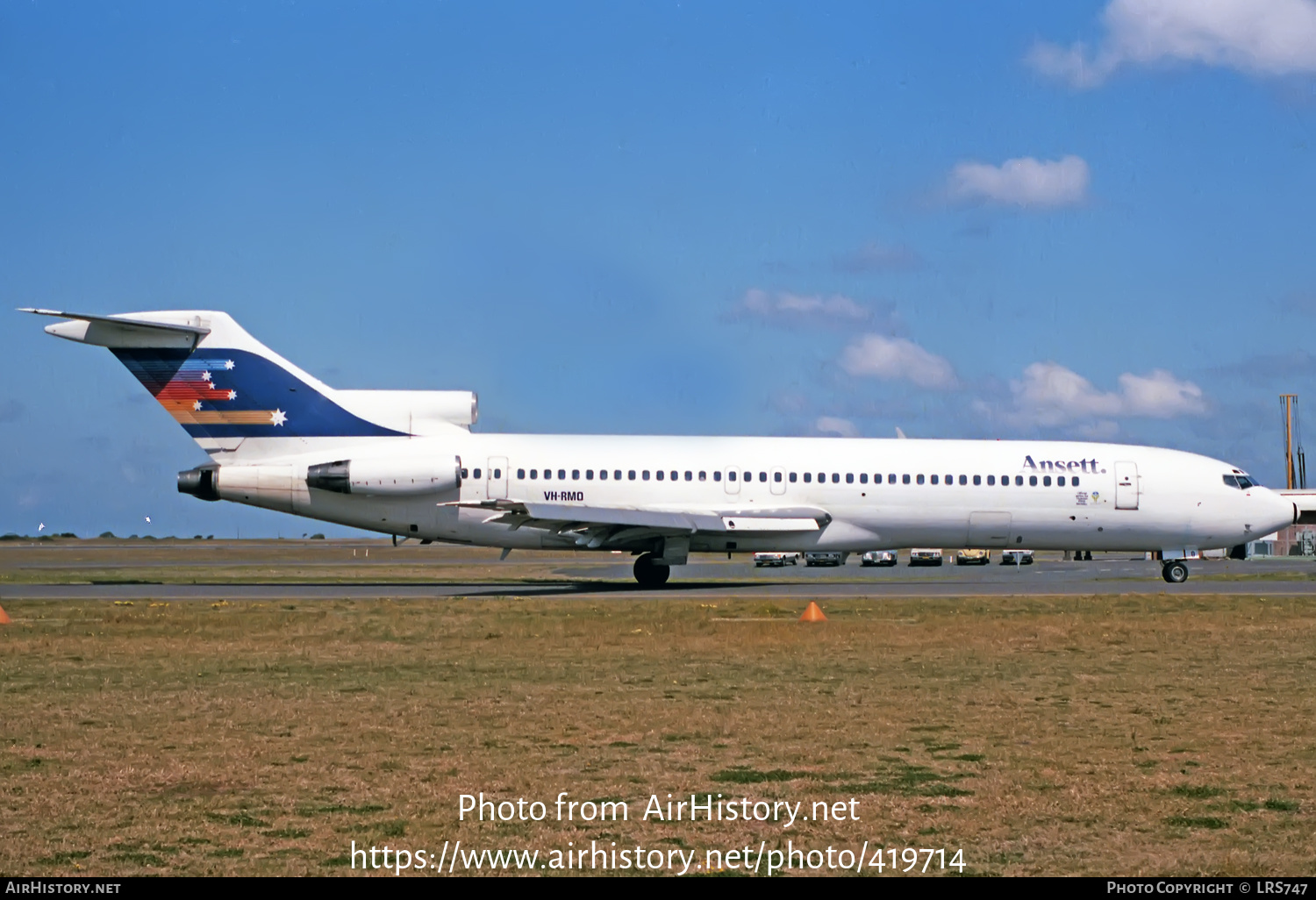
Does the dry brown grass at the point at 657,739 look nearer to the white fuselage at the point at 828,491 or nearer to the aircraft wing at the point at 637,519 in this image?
the aircraft wing at the point at 637,519

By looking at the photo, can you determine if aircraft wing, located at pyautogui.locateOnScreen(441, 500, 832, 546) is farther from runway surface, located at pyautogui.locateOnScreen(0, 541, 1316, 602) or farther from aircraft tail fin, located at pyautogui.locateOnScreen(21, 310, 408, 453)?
aircraft tail fin, located at pyautogui.locateOnScreen(21, 310, 408, 453)

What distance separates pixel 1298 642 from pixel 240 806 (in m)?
16.6

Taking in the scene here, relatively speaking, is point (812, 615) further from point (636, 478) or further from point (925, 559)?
point (925, 559)

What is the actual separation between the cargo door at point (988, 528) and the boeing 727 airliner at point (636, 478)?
0.16 feet

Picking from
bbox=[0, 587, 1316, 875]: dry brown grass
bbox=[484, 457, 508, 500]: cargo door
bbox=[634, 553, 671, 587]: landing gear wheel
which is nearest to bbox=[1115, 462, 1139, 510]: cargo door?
bbox=[634, 553, 671, 587]: landing gear wheel

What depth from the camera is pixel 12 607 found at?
26781 mm

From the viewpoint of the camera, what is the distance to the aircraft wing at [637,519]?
32.8m

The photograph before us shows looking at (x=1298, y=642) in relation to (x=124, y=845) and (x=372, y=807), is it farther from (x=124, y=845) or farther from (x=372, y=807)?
(x=124, y=845)

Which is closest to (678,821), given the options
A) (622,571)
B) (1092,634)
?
(1092,634)

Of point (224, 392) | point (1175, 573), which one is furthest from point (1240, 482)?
point (224, 392)

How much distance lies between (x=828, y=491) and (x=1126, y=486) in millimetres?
8117

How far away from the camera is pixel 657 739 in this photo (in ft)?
38.0

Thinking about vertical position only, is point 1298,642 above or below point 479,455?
below
